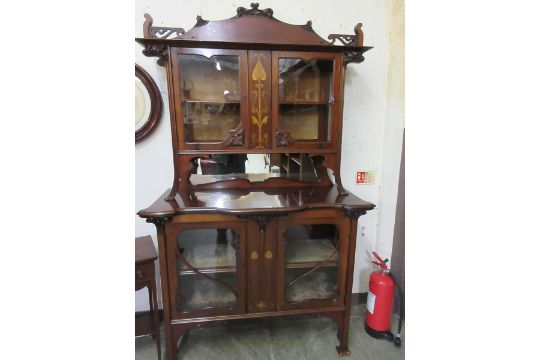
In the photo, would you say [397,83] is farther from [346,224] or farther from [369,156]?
[346,224]

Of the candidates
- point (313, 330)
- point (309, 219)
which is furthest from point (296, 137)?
point (313, 330)

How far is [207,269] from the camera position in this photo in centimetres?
138

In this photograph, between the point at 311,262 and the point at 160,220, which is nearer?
the point at 160,220

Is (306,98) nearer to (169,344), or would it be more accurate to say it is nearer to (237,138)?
(237,138)

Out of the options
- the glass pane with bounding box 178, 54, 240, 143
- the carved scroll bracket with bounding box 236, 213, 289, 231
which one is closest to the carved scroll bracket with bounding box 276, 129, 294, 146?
the glass pane with bounding box 178, 54, 240, 143

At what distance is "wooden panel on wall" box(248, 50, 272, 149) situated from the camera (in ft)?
4.18

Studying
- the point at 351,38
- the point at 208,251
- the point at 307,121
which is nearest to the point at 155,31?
the point at 307,121

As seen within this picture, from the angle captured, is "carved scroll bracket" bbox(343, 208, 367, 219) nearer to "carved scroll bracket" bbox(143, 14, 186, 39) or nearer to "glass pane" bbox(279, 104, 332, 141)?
"glass pane" bbox(279, 104, 332, 141)

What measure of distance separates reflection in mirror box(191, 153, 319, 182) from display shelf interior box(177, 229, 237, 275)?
0.36 meters

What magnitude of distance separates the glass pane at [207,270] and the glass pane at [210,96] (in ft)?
1.73

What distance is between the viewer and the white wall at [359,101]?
148 cm

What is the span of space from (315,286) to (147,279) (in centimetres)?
93

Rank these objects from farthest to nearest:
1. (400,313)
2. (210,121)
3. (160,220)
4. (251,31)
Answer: (400,313)
(210,121)
(251,31)
(160,220)
